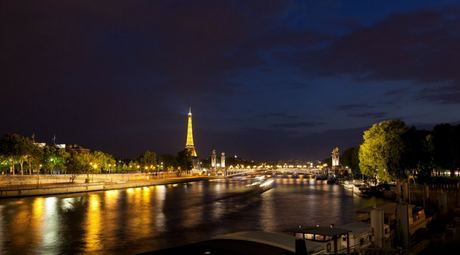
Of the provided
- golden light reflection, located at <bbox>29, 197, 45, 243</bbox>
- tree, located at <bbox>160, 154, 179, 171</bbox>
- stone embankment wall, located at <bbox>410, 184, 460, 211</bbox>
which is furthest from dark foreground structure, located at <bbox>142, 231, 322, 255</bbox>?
tree, located at <bbox>160, 154, 179, 171</bbox>

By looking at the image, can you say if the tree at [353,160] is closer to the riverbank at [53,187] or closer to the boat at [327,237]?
the riverbank at [53,187]

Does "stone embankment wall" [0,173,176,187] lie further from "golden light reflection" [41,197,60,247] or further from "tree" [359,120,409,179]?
"tree" [359,120,409,179]

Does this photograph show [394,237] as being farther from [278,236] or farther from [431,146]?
[431,146]

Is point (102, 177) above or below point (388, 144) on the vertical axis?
below

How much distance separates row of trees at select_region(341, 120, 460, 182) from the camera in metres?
40.4

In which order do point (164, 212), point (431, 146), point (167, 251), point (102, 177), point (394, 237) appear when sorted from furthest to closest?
1. point (102, 177)
2. point (431, 146)
3. point (164, 212)
4. point (394, 237)
5. point (167, 251)

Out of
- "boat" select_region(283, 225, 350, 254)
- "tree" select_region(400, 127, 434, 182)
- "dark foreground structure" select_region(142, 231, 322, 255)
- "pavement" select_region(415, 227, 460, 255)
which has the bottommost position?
"pavement" select_region(415, 227, 460, 255)

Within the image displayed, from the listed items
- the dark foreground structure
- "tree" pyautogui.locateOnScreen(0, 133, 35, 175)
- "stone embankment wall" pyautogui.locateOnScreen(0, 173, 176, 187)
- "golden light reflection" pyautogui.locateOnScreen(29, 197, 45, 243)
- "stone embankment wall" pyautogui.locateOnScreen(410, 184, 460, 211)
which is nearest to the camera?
the dark foreground structure

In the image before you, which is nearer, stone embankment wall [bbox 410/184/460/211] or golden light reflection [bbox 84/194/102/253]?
golden light reflection [bbox 84/194/102/253]

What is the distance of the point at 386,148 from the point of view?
42.3 m

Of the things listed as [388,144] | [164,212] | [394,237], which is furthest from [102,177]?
[394,237]

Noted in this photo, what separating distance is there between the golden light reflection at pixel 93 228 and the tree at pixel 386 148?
32.1 meters

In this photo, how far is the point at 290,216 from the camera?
33531 mm

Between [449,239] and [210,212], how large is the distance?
2265cm
